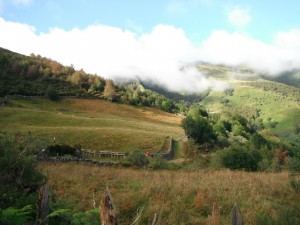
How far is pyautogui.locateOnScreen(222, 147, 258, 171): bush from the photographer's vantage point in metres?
35.3

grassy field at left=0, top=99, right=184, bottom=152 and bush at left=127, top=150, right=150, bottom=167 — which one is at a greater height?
bush at left=127, top=150, right=150, bottom=167

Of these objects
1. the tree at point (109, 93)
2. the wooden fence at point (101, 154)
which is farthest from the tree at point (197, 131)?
the tree at point (109, 93)

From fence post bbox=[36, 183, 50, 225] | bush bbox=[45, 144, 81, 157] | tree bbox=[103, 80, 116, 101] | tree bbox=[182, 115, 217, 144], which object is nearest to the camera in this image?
fence post bbox=[36, 183, 50, 225]

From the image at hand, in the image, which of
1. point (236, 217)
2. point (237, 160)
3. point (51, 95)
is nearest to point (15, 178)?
point (236, 217)

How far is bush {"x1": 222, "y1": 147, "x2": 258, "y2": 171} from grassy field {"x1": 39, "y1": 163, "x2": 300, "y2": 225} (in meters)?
19.1

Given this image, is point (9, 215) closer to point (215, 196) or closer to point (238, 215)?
point (238, 215)

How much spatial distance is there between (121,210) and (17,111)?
75638 mm

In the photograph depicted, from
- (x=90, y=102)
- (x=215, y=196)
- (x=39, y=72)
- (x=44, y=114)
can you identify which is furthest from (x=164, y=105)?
(x=215, y=196)

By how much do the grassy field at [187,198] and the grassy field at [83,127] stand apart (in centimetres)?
3250

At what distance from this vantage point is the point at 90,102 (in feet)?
397

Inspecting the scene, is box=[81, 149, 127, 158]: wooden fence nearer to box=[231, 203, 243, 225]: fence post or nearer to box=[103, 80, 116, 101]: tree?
box=[231, 203, 243, 225]: fence post

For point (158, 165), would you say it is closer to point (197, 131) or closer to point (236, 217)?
point (236, 217)

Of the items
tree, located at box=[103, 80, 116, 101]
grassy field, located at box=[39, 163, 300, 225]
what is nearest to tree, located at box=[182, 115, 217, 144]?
tree, located at box=[103, 80, 116, 101]

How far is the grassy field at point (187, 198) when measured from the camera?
33.1 feet
